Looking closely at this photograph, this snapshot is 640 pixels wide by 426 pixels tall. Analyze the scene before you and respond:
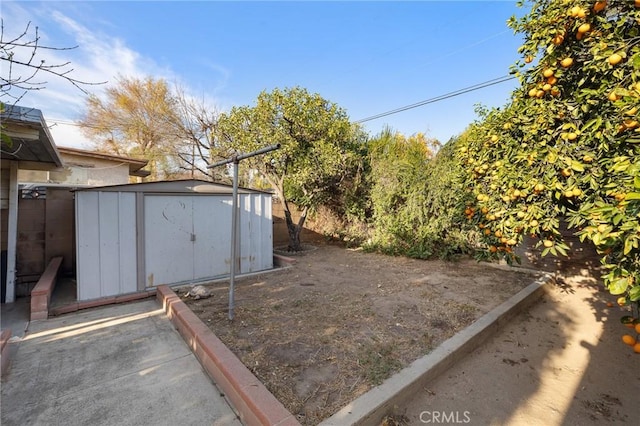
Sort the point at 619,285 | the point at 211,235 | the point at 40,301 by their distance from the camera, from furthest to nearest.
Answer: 1. the point at 211,235
2. the point at 40,301
3. the point at 619,285

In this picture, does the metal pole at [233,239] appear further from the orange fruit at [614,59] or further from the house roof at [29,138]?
the orange fruit at [614,59]

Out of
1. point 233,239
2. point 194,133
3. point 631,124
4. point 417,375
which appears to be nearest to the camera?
point 631,124

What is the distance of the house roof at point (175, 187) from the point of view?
4.16 m

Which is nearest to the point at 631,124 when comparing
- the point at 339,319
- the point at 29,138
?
the point at 339,319

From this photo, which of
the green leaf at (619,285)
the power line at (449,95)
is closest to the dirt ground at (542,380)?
the green leaf at (619,285)

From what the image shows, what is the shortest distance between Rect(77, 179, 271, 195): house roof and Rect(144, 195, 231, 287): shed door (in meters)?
0.11

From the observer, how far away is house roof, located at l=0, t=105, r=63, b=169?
2.57 metres

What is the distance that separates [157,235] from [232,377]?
3.29m

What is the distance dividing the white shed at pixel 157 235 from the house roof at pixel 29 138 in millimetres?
755

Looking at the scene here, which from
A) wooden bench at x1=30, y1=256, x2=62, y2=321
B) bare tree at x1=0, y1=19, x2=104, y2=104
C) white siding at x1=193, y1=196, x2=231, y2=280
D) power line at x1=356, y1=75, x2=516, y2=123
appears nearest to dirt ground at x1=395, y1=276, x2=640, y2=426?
bare tree at x1=0, y1=19, x2=104, y2=104

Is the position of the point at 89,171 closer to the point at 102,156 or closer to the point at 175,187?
the point at 102,156

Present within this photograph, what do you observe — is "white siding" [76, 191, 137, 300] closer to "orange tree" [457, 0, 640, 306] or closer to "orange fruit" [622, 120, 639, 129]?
"orange tree" [457, 0, 640, 306]

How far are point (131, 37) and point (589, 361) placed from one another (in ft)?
33.2

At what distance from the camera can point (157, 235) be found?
4.48m
